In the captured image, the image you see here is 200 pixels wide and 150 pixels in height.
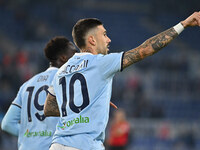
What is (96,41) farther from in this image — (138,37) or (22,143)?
(138,37)

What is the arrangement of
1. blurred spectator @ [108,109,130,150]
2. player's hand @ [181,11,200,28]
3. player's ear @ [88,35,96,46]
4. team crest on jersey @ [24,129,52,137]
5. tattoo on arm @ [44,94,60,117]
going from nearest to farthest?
player's hand @ [181,11,200,28] → player's ear @ [88,35,96,46] → tattoo on arm @ [44,94,60,117] → team crest on jersey @ [24,129,52,137] → blurred spectator @ [108,109,130,150]

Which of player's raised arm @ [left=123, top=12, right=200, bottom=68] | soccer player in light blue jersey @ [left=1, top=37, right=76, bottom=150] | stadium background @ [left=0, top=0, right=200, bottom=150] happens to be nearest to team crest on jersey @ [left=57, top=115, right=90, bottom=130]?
player's raised arm @ [left=123, top=12, right=200, bottom=68]

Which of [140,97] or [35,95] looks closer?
[35,95]

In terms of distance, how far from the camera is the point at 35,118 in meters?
5.13

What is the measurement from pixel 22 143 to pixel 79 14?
788 inches

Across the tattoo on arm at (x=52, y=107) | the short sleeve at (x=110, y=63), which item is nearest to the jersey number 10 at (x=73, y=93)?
the short sleeve at (x=110, y=63)

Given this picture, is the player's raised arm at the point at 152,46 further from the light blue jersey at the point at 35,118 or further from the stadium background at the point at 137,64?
the stadium background at the point at 137,64

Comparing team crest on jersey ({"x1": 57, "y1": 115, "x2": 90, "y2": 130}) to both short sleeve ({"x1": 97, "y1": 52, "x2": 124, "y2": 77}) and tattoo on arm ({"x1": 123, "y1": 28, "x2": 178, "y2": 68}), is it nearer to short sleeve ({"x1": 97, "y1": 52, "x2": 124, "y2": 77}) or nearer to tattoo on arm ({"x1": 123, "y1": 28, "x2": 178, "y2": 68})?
short sleeve ({"x1": 97, "y1": 52, "x2": 124, "y2": 77})

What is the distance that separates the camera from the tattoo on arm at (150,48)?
12.3 feet

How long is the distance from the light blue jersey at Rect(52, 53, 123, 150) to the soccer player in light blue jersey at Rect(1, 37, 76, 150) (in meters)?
1.14

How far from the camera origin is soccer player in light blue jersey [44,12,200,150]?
3.77 metres

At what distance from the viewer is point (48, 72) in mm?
5262

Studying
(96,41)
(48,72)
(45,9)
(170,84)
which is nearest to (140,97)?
(170,84)

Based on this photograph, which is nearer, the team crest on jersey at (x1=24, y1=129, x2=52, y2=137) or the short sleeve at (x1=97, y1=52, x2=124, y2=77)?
the short sleeve at (x1=97, y1=52, x2=124, y2=77)
